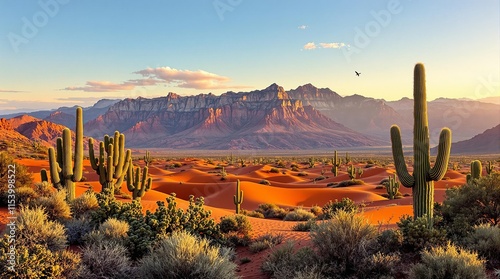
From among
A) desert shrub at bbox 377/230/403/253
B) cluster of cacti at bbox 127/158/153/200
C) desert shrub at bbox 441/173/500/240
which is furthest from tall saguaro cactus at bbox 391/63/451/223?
cluster of cacti at bbox 127/158/153/200

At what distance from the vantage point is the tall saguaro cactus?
408 inches

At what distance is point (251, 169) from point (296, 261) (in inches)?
1654

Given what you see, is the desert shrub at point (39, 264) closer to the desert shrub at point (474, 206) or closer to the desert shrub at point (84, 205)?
the desert shrub at point (84, 205)

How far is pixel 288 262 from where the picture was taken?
28.8 feet

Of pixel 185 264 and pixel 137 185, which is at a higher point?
pixel 185 264

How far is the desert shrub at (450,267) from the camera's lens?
7.12 metres

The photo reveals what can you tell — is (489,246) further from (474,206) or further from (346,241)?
(346,241)

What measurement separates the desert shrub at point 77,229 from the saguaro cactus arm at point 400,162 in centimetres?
901

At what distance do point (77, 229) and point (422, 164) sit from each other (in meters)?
9.96

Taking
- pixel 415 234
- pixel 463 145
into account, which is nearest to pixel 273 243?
pixel 415 234

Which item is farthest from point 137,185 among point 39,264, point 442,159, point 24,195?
point 442,159

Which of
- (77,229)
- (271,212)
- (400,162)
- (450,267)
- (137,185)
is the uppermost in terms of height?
(400,162)

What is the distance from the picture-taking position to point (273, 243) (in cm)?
1120

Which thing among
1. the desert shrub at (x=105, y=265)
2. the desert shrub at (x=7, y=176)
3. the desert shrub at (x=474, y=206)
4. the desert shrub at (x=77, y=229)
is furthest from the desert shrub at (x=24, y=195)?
the desert shrub at (x=474, y=206)
